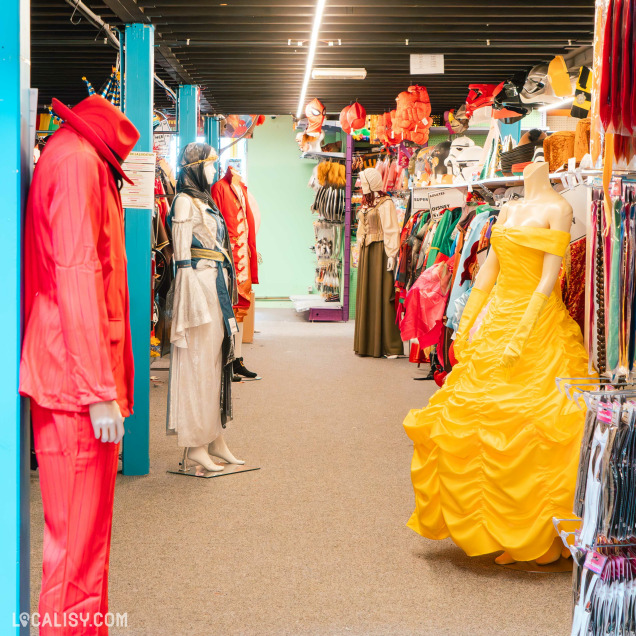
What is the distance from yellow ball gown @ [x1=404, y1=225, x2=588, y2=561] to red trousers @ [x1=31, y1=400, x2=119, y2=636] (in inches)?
63.7

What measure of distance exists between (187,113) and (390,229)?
2.61 meters

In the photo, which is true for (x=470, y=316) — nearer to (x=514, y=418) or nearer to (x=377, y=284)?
(x=514, y=418)

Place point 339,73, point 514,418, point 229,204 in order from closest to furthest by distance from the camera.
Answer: point 514,418
point 229,204
point 339,73

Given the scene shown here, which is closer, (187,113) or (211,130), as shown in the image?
(187,113)

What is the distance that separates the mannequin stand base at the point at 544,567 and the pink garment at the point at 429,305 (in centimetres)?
300

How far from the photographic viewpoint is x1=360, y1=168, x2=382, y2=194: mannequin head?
871 cm

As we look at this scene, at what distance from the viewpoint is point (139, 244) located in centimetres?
437

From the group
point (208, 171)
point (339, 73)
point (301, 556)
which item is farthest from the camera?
point (339, 73)

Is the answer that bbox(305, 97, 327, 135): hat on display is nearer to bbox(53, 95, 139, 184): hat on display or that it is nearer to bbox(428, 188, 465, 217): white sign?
bbox(428, 188, 465, 217): white sign

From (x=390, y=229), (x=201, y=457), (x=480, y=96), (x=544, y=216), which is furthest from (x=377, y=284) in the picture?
(x=544, y=216)

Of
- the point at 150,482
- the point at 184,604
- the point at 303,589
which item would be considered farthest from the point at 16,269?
the point at 150,482

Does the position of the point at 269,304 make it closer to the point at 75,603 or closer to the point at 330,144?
the point at 330,144

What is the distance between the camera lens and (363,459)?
4871 millimetres

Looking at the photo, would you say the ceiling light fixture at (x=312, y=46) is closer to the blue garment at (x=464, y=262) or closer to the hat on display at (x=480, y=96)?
the hat on display at (x=480, y=96)
